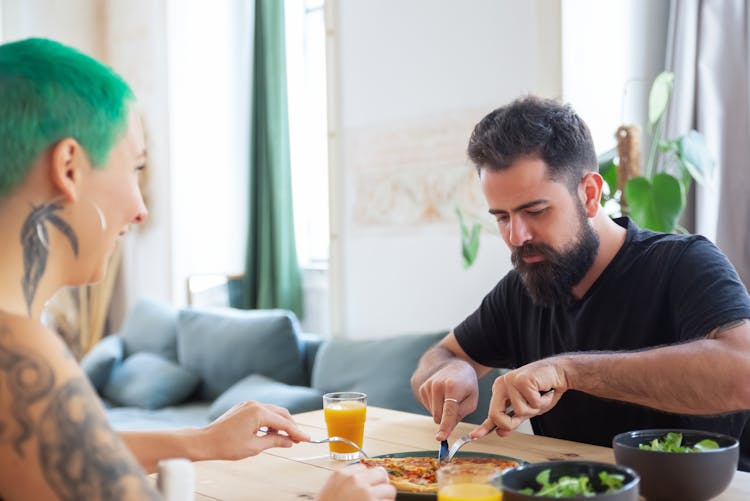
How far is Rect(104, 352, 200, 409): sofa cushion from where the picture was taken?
14.2 feet

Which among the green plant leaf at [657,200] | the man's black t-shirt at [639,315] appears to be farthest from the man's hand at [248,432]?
the green plant leaf at [657,200]

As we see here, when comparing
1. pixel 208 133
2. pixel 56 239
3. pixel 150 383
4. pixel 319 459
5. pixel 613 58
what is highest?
pixel 613 58

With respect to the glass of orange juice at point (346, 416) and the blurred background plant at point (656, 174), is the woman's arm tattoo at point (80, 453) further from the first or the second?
the blurred background plant at point (656, 174)

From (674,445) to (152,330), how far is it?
4.05m

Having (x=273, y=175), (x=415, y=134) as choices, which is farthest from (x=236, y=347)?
(x=273, y=175)

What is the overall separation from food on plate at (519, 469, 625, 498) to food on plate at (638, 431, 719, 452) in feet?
0.55

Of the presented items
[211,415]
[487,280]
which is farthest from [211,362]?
[487,280]

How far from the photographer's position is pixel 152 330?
16.0 ft

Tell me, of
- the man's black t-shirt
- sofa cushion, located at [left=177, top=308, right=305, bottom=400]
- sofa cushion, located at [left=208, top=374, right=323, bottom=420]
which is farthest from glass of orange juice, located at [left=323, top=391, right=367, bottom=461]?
sofa cushion, located at [left=177, top=308, right=305, bottom=400]

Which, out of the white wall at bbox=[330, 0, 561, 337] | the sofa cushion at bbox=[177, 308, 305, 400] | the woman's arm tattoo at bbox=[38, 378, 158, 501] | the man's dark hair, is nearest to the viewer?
the woman's arm tattoo at bbox=[38, 378, 158, 501]

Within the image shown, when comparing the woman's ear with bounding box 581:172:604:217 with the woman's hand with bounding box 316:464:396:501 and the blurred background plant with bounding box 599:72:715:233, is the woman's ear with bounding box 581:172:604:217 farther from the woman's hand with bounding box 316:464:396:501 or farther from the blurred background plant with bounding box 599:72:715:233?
the woman's hand with bounding box 316:464:396:501

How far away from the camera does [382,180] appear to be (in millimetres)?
4184

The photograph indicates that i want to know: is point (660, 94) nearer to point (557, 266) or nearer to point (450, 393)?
point (557, 266)

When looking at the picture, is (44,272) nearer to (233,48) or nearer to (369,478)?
(369,478)
